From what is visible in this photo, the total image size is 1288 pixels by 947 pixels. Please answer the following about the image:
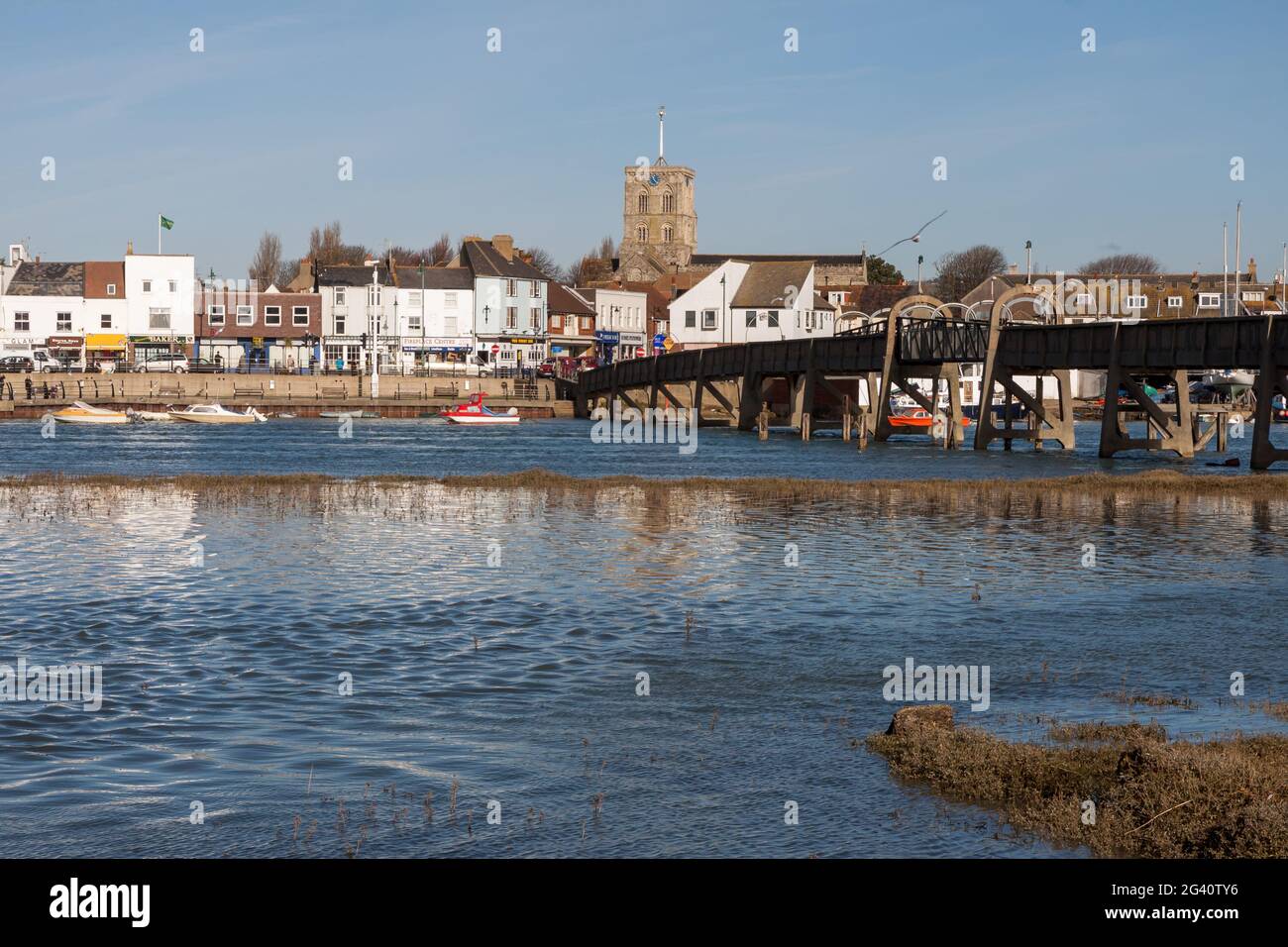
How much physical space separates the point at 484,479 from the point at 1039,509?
1720 cm

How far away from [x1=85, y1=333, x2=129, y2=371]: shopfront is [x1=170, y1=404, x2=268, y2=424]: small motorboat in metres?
32.4

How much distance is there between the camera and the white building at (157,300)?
140 meters

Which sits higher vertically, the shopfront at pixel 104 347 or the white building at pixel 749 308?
the white building at pixel 749 308

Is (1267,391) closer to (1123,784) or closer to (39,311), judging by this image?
(1123,784)

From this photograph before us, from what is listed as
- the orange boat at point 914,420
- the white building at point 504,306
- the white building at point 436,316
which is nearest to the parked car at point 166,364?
the white building at point 436,316

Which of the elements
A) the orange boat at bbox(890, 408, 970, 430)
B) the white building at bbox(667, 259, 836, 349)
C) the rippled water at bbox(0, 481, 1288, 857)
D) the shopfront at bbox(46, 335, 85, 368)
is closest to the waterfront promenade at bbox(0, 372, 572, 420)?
the shopfront at bbox(46, 335, 85, 368)

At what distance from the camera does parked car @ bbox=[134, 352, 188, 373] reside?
13231 cm

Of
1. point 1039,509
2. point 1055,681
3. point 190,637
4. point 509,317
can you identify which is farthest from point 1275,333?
point 509,317

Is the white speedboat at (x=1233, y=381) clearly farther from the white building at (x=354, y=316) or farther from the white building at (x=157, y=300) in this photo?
the white building at (x=157, y=300)

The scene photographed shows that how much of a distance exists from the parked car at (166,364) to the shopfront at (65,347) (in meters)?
6.45
